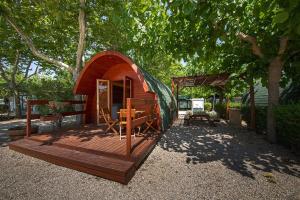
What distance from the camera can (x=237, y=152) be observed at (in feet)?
18.4

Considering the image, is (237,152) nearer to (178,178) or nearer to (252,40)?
(178,178)

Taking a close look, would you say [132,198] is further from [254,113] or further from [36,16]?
[36,16]

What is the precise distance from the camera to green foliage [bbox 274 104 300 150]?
5245 millimetres

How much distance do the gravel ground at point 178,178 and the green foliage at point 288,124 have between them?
486 mm

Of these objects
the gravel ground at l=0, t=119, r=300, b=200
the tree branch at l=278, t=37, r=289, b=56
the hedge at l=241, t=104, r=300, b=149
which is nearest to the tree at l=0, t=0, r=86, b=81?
the gravel ground at l=0, t=119, r=300, b=200

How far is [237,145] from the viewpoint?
6.39 m

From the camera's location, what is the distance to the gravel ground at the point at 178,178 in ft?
10.6

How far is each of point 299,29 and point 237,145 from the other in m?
→ 4.73

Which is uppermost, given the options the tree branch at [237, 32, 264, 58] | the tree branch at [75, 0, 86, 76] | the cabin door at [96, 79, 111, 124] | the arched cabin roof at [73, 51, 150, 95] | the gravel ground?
the tree branch at [75, 0, 86, 76]

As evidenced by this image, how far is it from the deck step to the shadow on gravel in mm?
1991

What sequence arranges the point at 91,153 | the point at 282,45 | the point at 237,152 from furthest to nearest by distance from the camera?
the point at 282,45 < the point at 237,152 < the point at 91,153

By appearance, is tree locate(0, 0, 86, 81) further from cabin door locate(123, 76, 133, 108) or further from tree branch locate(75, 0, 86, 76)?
cabin door locate(123, 76, 133, 108)

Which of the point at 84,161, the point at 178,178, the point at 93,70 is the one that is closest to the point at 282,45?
the point at 178,178

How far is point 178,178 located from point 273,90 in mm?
5401
